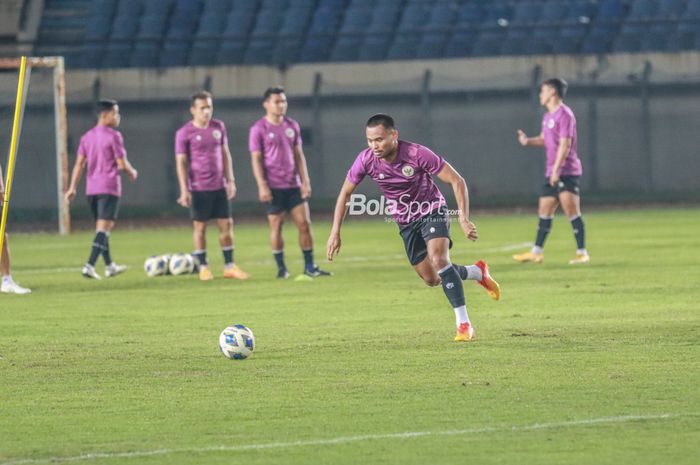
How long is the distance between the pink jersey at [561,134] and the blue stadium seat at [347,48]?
1665 centimetres

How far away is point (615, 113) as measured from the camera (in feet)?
104

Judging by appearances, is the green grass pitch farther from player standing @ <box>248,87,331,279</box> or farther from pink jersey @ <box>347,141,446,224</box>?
pink jersey @ <box>347,141,446,224</box>

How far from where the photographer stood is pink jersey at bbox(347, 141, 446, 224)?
11047mm

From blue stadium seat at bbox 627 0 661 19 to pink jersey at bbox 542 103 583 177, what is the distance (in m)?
17.9

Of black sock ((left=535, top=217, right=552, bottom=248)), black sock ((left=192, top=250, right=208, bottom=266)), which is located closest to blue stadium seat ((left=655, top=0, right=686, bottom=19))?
black sock ((left=535, top=217, right=552, bottom=248))

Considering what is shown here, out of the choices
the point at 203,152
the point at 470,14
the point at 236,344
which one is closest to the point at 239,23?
the point at 470,14

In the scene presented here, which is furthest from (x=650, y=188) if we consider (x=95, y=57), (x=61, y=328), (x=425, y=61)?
(x=61, y=328)

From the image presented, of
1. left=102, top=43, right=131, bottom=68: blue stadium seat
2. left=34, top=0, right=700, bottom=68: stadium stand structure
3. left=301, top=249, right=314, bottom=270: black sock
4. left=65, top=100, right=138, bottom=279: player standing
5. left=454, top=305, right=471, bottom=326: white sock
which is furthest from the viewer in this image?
left=102, top=43, right=131, bottom=68: blue stadium seat

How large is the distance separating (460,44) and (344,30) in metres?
3.63

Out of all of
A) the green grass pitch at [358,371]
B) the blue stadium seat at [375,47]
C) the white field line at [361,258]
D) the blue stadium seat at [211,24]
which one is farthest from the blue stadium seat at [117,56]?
the green grass pitch at [358,371]

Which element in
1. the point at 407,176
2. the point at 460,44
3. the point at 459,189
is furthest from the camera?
the point at 460,44

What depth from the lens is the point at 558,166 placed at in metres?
18.0

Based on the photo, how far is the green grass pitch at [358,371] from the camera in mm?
7043

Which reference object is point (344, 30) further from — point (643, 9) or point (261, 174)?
point (261, 174)
